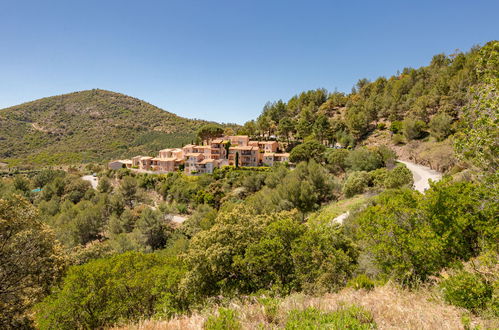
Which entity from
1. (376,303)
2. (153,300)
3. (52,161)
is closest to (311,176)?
(153,300)

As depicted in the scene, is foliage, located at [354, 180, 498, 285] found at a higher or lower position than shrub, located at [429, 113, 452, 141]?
lower

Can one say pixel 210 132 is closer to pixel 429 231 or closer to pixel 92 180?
pixel 92 180

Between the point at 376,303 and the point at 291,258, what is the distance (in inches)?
222

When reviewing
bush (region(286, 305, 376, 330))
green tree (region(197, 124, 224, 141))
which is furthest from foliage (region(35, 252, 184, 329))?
green tree (region(197, 124, 224, 141))

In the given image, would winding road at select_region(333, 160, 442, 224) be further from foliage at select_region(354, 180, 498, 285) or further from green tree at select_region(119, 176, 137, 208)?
green tree at select_region(119, 176, 137, 208)

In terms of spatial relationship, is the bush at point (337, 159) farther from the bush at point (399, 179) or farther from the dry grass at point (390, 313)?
the dry grass at point (390, 313)

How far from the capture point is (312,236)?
11.9 meters

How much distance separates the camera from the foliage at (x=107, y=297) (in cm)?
1102

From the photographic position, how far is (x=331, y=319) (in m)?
5.25

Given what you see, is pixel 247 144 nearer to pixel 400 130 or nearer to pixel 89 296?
pixel 400 130

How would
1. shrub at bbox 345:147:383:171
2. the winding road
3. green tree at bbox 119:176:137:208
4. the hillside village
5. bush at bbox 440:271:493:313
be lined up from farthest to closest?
the hillside village, green tree at bbox 119:176:137:208, shrub at bbox 345:147:383:171, the winding road, bush at bbox 440:271:493:313

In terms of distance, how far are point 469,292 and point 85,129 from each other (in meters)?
152

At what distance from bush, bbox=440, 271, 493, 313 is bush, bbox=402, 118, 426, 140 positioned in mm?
48453

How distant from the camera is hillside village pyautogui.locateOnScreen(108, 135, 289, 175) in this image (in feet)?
178
